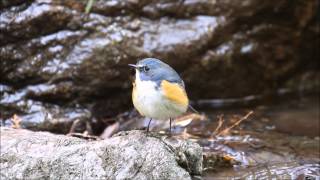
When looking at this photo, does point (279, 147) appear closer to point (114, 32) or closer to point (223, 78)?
point (223, 78)

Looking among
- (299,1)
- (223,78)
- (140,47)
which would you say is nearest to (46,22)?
(140,47)

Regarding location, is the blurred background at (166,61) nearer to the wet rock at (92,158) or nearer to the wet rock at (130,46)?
the wet rock at (130,46)

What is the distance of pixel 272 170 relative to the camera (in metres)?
5.30

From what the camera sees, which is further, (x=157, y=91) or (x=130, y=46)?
(x=130, y=46)

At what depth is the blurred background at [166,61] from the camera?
6.13 metres

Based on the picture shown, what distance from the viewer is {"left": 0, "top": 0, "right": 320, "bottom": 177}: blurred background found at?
613 centimetres

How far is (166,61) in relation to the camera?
669 cm

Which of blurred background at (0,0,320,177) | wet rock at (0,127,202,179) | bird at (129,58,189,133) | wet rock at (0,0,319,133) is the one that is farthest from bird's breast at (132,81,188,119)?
wet rock at (0,0,319,133)

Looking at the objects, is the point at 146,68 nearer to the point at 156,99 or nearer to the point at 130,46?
the point at 156,99

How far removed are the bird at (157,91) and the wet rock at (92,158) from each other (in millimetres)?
251

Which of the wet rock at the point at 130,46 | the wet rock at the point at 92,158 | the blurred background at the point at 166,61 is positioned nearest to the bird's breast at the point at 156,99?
the wet rock at the point at 92,158

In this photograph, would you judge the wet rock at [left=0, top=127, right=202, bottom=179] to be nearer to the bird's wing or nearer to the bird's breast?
the bird's breast

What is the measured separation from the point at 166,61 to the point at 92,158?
2.76 m

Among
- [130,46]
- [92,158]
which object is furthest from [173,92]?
[130,46]
